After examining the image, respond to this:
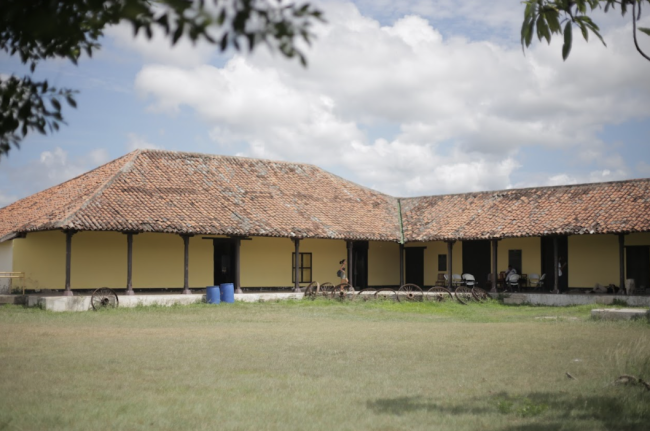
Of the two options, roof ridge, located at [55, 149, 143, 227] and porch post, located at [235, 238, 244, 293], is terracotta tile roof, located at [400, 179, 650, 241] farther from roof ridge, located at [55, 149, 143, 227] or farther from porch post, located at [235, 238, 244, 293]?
roof ridge, located at [55, 149, 143, 227]

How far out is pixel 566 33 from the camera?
5586mm

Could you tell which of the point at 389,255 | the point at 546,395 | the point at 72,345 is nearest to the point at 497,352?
the point at 546,395

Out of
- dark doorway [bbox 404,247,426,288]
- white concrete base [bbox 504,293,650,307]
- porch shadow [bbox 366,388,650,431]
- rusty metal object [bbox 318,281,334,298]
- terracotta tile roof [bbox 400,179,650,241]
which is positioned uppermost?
terracotta tile roof [bbox 400,179,650,241]

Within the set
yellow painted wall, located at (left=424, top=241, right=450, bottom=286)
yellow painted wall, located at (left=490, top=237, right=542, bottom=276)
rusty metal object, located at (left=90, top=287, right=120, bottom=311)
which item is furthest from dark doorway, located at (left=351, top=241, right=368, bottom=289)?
rusty metal object, located at (left=90, top=287, right=120, bottom=311)

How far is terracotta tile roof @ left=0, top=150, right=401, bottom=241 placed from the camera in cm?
2238

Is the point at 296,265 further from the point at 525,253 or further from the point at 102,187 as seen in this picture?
the point at 525,253

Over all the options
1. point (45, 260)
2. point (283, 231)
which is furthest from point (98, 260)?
point (283, 231)

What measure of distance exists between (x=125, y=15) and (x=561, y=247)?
1003 inches

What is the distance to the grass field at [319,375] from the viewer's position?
23.6ft

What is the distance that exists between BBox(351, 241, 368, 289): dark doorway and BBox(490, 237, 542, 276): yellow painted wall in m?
5.25

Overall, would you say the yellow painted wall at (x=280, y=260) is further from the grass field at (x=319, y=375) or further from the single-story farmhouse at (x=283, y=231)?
the grass field at (x=319, y=375)

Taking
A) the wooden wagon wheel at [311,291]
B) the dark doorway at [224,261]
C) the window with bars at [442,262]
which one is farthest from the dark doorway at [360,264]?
the dark doorway at [224,261]

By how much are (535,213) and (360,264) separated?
7.53 metres

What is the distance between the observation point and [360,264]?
30.5 meters
